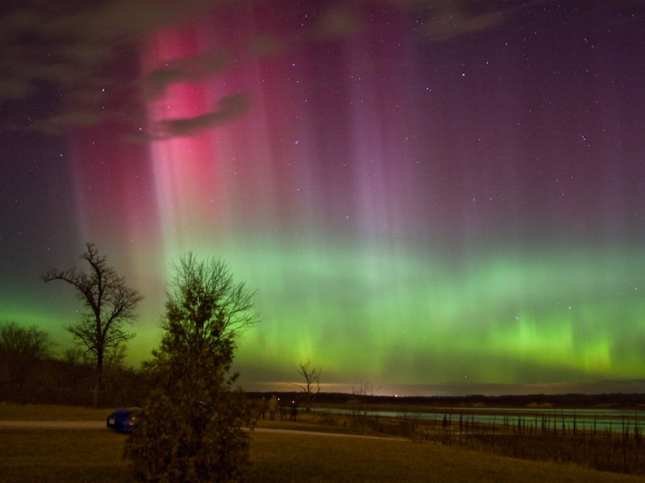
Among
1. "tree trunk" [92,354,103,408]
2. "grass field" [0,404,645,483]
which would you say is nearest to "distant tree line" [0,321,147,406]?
"tree trunk" [92,354,103,408]

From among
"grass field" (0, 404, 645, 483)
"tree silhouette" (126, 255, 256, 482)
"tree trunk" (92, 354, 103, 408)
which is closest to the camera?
"tree silhouette" (126, 255, 256, 482)

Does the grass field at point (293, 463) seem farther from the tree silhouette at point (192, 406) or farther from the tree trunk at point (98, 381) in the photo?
the tree trunk at point (98, 381)

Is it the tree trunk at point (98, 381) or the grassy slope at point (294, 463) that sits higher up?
the tree trunk at point (98, 381)

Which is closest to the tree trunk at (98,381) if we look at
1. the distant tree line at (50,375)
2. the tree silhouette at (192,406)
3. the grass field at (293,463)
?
the distant tree line at (50,375)

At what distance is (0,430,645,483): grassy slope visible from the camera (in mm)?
21016

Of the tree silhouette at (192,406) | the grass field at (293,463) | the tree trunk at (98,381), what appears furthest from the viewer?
the tree trunk at (98,381)

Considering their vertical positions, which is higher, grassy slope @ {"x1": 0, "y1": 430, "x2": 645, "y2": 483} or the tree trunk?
the tree trunk

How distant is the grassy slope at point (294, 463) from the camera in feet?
68.9

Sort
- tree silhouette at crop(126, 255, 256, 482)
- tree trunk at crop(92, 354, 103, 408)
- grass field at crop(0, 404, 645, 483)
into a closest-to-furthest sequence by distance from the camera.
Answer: tree silhouette at crop(126, 255, 256, 482) → grass field at crop(0, 404, 645, 483) → tree trunk at crop(92, 354, 103, 408)

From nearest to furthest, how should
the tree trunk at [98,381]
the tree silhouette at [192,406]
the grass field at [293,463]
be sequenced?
the tree silhouette at [192,406] < the grass field at [293,463] < the tree trunk at [98,381]

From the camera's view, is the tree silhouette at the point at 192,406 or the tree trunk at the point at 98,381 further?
the tree trunk at the point at 98,381

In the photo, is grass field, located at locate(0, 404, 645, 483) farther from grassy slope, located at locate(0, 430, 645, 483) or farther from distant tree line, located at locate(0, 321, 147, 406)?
distant tree line, located at locate(0, 321, 147, 406)

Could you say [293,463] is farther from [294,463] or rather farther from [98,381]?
[98,381]

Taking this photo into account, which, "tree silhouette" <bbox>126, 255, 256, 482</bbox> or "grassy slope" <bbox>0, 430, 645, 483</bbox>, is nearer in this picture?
"tree silhouette" <bbox>126, 255, 256, 482</bbox>
